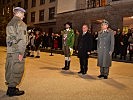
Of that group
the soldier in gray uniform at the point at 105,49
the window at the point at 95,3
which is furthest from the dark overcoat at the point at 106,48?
the window at the point at 95,3

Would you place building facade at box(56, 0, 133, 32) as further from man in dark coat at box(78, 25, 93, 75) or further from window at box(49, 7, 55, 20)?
man in dark coat at box(78, 25, 93, 75)

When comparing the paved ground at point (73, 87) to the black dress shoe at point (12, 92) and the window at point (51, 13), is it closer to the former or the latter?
the black dress shoe at point (12, 92)

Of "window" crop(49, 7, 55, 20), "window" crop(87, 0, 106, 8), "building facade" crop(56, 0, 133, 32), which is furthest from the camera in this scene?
"window" crop(49, 7, 55, 20)

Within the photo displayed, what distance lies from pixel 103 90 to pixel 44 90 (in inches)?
65.9

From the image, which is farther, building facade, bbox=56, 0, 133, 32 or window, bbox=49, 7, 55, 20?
window, bbox=49, 7, 55, 20

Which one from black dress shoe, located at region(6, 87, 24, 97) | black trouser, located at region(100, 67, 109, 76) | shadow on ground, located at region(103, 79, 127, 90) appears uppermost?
black trouser, located at region(100, 67, 109, 76)

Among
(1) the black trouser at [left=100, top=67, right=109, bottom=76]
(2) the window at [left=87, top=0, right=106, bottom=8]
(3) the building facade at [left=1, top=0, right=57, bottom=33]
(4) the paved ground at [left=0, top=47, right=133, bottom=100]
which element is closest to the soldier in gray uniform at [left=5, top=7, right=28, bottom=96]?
(4) the paved ground at [left=0, top=47, right=133, bottom=100]

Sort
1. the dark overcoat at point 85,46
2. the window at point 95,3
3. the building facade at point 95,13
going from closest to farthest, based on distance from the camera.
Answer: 1. the dark overcoat at point 85,46
2. the building facade at point 95,13
3. the window at point 95,3

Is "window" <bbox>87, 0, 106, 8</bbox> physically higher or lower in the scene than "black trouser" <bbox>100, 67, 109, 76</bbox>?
higher

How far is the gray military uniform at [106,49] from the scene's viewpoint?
10.7 meters

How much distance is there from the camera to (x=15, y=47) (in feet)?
24.3

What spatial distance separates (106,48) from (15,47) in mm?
4322

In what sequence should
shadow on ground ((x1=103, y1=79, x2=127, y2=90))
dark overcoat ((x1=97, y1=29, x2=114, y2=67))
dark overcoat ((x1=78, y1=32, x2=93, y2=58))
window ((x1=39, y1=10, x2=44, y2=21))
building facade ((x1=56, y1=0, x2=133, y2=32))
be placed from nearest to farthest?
shadow on ground ((x1=103, y1=79, x2=127, y2=90)) < dark overcoat ((x1=97, y1=29, x2=114, y2=67)) < dark overcoat ((x1=78, y1=32, x2=93, y2=58)) < building facade ((x1=56, y1=0, x2=133, y2=32)) < window ((x1=39, y1=10, x2=44, y2=21))

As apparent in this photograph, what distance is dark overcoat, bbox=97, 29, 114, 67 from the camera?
10.7 meters
